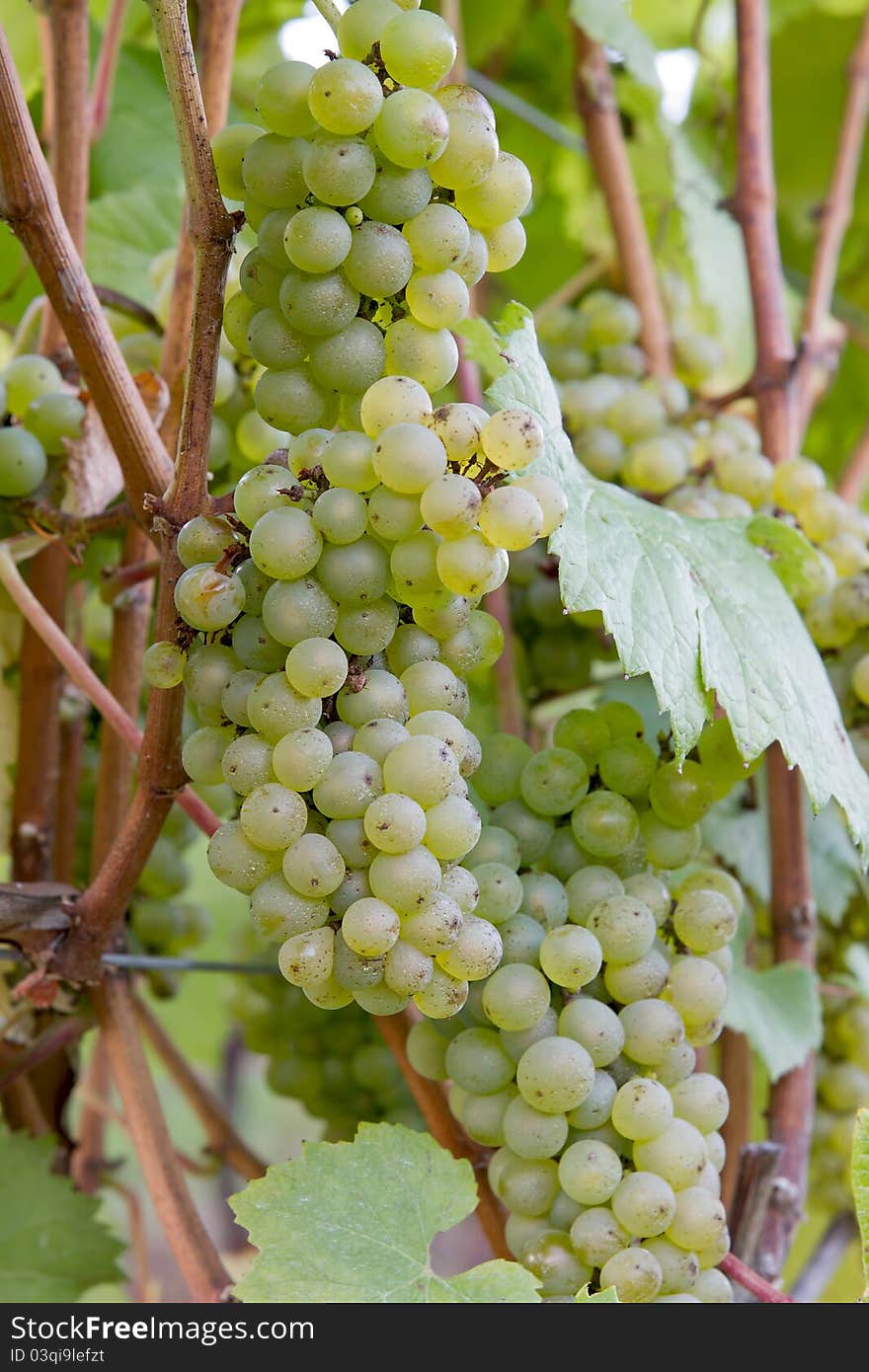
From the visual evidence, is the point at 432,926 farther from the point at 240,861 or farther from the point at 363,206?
the point at 363,206

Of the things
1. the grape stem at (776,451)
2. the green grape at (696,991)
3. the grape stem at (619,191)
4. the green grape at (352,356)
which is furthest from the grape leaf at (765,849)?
the green grape at (352,356)

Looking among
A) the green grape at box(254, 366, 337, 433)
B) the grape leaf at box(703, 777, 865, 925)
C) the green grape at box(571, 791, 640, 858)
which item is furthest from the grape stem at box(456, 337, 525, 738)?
the green grape at box(254, 366, 337, 433)

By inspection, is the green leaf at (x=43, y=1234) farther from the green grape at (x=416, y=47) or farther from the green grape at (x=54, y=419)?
the green grape at (x=416, y=47)

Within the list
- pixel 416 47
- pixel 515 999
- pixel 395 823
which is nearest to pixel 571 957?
pixel 515 999

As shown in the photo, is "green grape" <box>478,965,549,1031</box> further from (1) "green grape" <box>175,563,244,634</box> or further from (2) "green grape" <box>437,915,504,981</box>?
(1) "green grape" <box>175,563,244,634</box>

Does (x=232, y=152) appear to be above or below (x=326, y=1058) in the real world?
above
